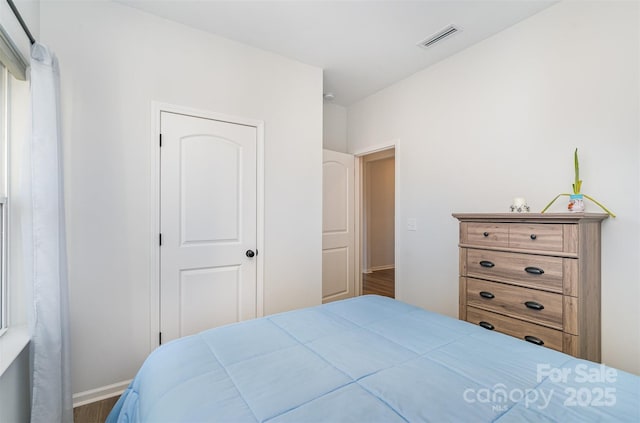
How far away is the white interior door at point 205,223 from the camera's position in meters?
2.25

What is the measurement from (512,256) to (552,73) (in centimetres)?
139

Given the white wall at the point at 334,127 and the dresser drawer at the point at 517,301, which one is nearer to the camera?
the dresser drawer at the point at 517,301

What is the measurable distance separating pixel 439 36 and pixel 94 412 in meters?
3.79

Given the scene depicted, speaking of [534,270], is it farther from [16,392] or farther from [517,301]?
[16,392]

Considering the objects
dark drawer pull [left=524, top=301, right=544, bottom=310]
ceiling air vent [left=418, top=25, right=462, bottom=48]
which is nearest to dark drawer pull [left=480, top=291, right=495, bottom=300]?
dark drawer pull [left=524, top=301, right=544, bottom=310]

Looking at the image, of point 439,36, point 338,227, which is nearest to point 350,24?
point 439,36

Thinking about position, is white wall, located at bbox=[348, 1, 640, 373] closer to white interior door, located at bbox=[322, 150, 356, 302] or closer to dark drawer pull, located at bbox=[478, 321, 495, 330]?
dark drawer pull, located at bbox=[478, 321, 495, 330]

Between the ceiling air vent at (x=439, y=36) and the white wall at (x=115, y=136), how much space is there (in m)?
1.61

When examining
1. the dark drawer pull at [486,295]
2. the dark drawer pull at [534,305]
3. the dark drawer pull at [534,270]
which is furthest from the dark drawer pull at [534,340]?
the dark drawer pull at [534,270]

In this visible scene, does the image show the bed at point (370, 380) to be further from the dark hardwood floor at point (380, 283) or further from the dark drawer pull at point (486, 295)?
the dark hardwood floor at point (380, 283)

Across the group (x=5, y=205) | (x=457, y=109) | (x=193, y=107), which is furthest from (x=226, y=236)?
(x=457, y=109)

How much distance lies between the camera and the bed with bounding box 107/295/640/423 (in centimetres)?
83

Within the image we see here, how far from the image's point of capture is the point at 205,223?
240 centimetres

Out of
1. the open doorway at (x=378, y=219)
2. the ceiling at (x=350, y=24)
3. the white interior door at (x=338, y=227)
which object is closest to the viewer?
the ceiling at (x=350, y=24)
